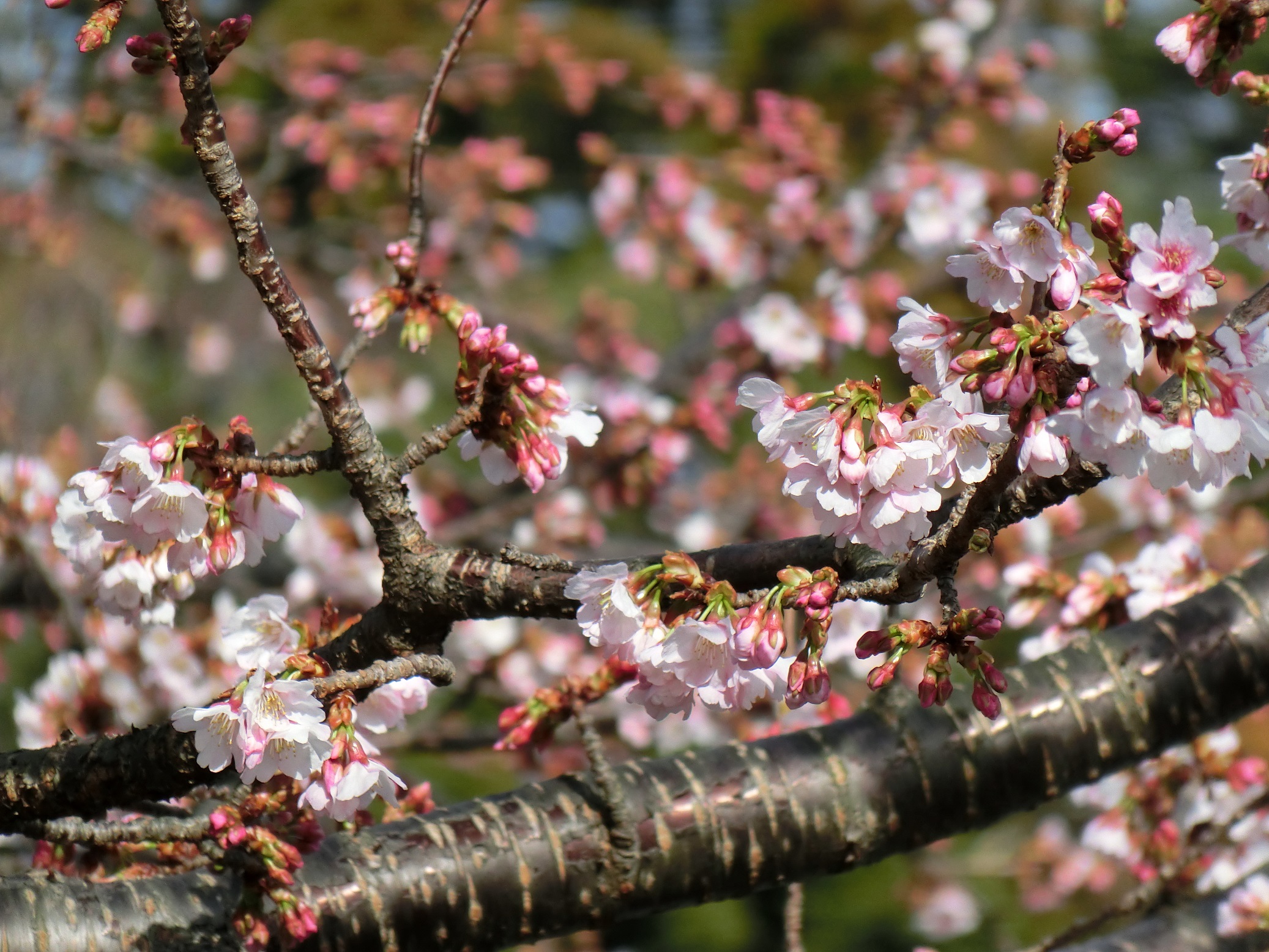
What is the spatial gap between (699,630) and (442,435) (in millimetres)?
386

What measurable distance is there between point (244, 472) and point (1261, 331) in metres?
0.98

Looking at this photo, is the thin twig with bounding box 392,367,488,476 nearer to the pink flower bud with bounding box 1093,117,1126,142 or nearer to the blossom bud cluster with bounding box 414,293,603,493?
the blossom bud cluster with bounding box 414,293,603,493

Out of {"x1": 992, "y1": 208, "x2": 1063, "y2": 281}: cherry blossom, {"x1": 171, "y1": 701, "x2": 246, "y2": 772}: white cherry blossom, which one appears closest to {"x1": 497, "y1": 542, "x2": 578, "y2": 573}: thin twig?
{"x1": 171, "y1": 701, "x2": 246, "y2": 772}: white cherry blossom

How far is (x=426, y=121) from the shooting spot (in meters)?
1.54

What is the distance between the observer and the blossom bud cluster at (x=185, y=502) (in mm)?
1124

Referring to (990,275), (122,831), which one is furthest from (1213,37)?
(122,831)

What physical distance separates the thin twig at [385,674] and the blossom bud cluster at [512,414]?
241 millimetres

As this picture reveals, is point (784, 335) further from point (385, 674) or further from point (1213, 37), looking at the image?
point (385, 674)

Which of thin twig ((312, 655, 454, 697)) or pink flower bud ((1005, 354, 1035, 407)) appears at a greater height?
pink flower bud ((1005, 354, 1035, 407))

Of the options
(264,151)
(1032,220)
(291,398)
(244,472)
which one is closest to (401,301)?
(244,472)

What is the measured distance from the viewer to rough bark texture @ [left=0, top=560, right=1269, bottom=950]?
130 cm

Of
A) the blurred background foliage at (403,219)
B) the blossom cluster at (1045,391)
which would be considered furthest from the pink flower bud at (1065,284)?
the blurred background foliage at (403,219)

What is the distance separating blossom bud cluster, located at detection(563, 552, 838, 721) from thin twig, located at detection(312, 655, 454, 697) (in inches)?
6.1

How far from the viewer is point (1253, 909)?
6.23 ft
